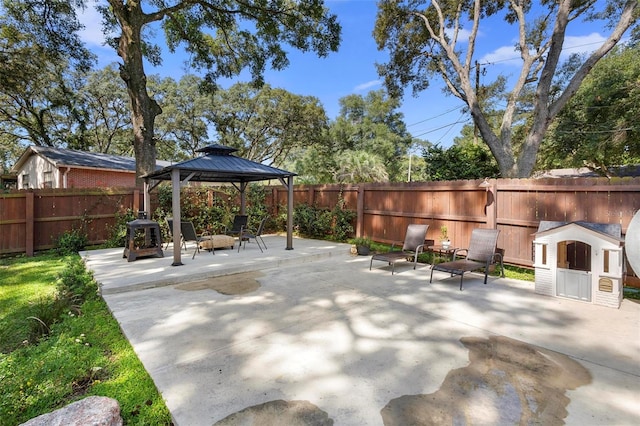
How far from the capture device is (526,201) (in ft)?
18.9

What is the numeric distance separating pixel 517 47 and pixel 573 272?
11.4 meters

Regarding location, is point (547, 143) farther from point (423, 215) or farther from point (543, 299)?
point (543, 299)

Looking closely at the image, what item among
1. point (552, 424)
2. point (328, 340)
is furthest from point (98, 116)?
point (552, 424)

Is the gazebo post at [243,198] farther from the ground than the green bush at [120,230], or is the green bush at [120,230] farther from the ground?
the gazebo post at [243,198]

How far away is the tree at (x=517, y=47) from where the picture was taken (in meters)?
8.95

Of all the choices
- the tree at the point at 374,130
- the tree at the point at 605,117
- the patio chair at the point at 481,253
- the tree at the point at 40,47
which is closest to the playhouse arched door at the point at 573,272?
the patio chair at the point at 481,253

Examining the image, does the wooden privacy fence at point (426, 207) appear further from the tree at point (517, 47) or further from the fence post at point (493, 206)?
the tree at point (517, 47)

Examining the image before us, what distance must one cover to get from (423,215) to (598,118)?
33.0 ft

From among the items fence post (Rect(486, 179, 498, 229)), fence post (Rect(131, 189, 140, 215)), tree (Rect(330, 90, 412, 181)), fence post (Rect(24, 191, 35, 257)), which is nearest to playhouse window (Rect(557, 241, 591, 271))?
fence post (Rect(486, 179, 498, 229))

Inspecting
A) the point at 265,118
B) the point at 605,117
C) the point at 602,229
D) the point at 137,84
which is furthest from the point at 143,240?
the point at 605,117

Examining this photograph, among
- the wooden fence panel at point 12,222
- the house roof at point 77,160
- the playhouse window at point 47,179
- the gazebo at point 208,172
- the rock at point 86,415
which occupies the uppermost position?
the house roof at point 77,160

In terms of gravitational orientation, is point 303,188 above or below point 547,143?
below

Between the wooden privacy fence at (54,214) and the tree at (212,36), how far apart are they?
1.13 m

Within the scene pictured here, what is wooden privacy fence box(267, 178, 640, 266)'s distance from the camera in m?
4.85
